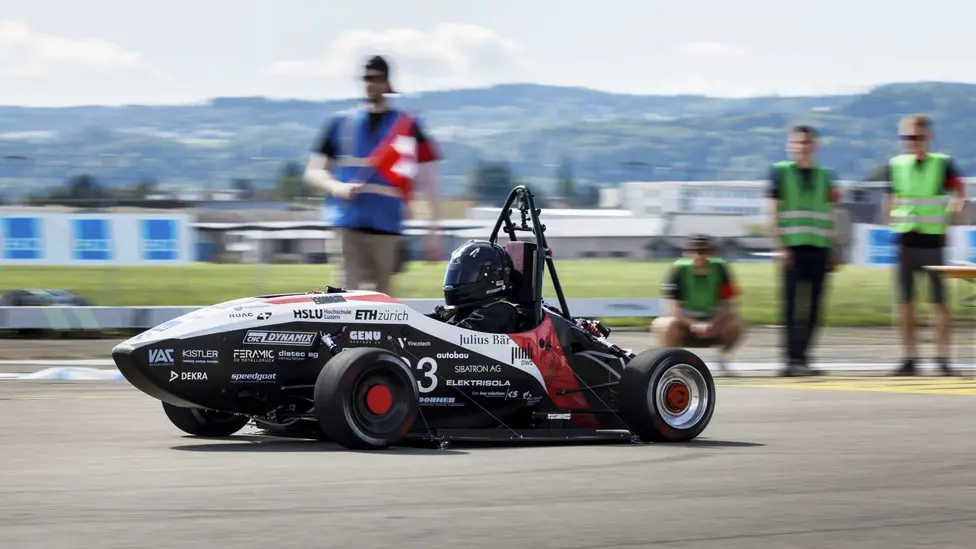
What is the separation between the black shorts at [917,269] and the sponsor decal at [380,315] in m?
5.96

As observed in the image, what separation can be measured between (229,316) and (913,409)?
4.31 m

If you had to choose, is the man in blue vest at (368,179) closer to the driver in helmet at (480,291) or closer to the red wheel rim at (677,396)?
the driver in helmet at (480,291)

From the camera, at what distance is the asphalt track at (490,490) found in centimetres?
467

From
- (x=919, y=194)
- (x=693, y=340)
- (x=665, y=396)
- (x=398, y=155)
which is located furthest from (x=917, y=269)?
(x=665, y=396)

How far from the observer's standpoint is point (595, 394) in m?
7.68

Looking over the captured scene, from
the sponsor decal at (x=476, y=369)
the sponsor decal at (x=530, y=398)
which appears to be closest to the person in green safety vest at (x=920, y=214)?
the sponsor decal at (x=530, y=398)

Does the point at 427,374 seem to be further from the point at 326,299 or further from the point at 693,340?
the point at 693,340

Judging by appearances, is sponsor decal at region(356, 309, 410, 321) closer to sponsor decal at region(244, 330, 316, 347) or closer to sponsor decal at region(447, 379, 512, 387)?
sponsor decal at region(244, 330, 316, 347)

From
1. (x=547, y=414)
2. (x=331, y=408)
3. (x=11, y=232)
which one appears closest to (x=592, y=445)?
(x=547, y=414)

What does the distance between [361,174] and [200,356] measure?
258cm

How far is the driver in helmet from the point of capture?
7.50 metres

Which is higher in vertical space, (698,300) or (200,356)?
(200,356)

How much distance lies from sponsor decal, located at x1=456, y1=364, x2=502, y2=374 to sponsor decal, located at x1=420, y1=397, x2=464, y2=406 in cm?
14

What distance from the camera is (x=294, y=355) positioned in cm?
677
